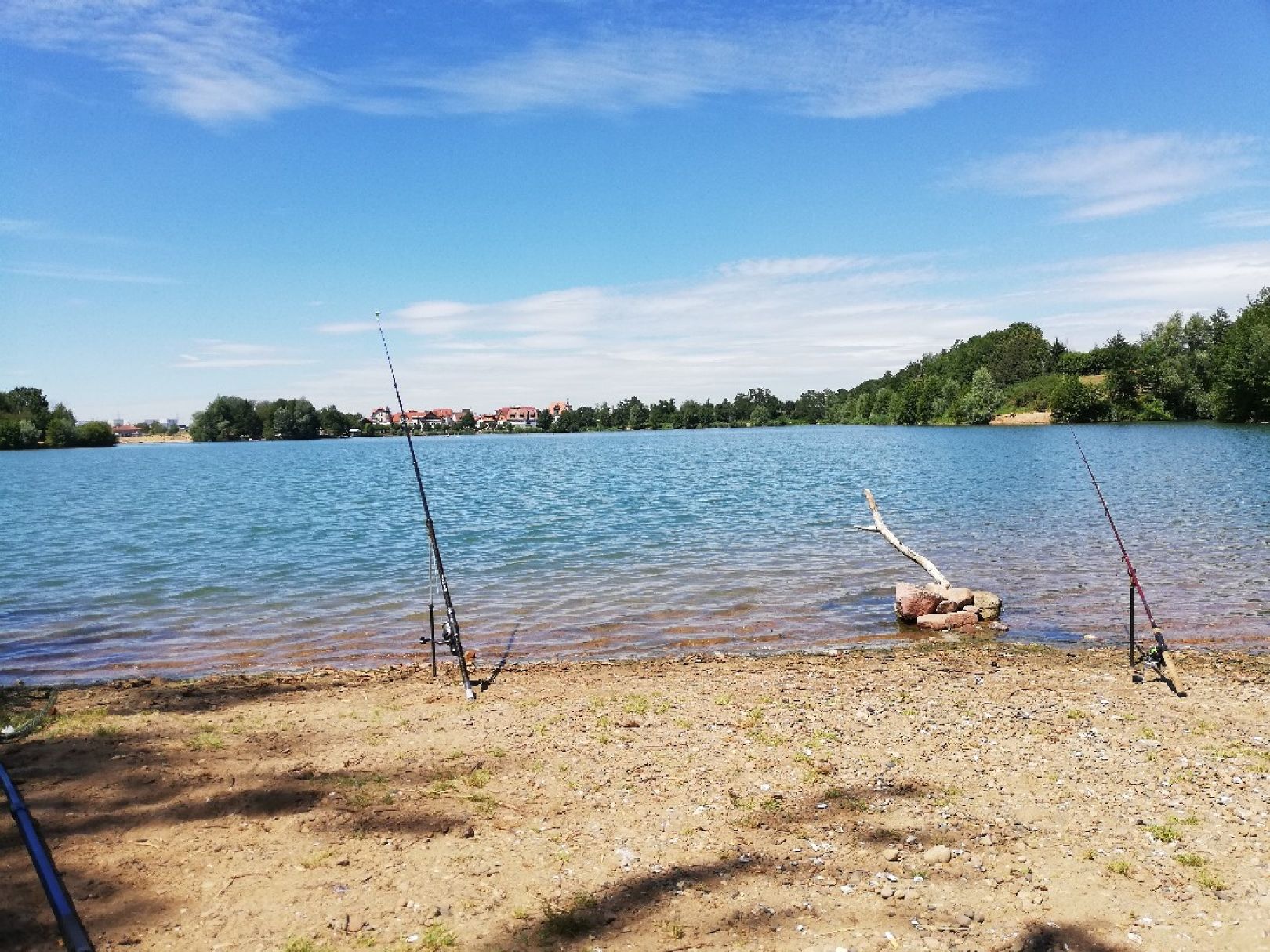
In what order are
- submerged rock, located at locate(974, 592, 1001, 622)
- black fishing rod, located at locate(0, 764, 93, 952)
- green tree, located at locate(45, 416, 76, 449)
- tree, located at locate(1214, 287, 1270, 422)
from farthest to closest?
green tree, located at locate(45, 416, 76, 449) → tree, located at locate(1214, 287, 1270, 422) → submerged rock, located at locate(974, 592, 1001, 622) → black fishing rod, located at locate(0, 764, 93, 952)

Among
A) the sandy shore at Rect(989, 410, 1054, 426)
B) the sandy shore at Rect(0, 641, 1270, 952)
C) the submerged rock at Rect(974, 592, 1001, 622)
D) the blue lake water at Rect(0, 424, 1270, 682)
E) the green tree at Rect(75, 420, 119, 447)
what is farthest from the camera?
the green tree at Rect(75, 420, 119, 447)

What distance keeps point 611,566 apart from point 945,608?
8.97 m

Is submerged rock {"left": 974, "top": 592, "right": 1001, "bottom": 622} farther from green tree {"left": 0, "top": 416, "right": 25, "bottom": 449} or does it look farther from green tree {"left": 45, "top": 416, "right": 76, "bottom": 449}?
green tree {"left": 45, "top": 416, "right": 76, "bottom": 449}

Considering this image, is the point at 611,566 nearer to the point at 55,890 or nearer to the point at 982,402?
the point at 55,890

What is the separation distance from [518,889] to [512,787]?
179 cm

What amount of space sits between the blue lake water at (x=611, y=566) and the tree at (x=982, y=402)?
3539 inches

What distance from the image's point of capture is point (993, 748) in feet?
Answer: 25.9

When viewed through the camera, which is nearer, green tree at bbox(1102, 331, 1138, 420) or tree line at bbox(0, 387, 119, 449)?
green tree at bbox(1102, 331, 1138, 420)

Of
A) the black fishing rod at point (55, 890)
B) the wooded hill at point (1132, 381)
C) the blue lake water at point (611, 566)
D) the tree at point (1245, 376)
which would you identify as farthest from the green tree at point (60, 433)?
the tree at point (1245, 376)

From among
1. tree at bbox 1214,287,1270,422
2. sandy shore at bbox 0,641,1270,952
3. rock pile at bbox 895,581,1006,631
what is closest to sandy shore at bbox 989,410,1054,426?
tree at bbox 1214,287,1270,422

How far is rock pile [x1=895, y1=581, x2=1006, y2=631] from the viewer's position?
47.9 ft

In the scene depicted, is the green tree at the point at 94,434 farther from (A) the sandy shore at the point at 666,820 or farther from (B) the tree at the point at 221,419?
(A) the sandy shore at the point at 666,820

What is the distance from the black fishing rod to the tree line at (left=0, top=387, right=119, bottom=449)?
178059 millimetres

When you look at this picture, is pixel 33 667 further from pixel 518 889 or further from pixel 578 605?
pixel 518 889
